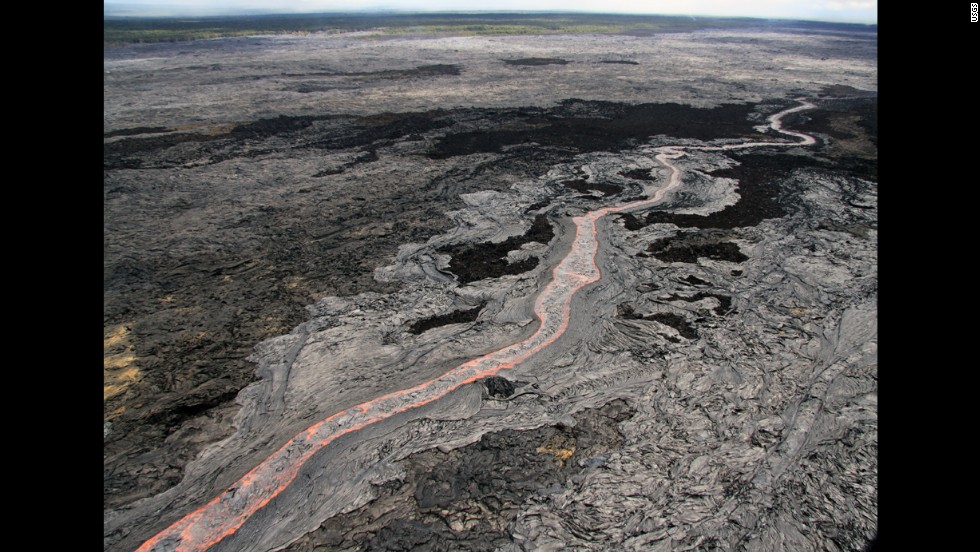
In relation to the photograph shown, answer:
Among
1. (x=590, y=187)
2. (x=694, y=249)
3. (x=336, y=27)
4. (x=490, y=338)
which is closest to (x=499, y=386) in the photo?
(x=490, y=338)

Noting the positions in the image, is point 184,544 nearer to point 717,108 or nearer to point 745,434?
point 745,434

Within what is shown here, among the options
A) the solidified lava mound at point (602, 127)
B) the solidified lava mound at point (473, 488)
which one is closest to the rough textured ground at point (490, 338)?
the solidified lava mound at point (473, 488)

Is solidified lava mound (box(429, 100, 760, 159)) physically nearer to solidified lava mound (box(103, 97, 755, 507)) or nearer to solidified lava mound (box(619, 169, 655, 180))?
solidified lava mound (box(103, 97, 755, 507))

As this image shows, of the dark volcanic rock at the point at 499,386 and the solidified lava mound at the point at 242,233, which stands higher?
the solidified lava mound at the point at 242,233

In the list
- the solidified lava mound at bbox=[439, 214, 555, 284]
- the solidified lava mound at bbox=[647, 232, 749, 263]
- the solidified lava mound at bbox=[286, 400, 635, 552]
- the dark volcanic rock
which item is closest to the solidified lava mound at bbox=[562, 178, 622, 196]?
the solidified lava mound at bbox=[439, 214, 555, 284]

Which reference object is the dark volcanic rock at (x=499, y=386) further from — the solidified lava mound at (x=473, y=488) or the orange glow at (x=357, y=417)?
the solidified lava mound at (x=473, y=488)

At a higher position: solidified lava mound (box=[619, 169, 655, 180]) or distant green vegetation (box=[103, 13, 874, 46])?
distant green vegetation (box=[103, 13, 874, 46])

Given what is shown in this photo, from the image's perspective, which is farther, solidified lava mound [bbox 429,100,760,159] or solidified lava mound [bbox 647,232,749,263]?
solidified lava mound [bbox 429,100,760,159]

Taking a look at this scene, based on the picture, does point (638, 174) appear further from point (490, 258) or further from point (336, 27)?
point (336, 27)
